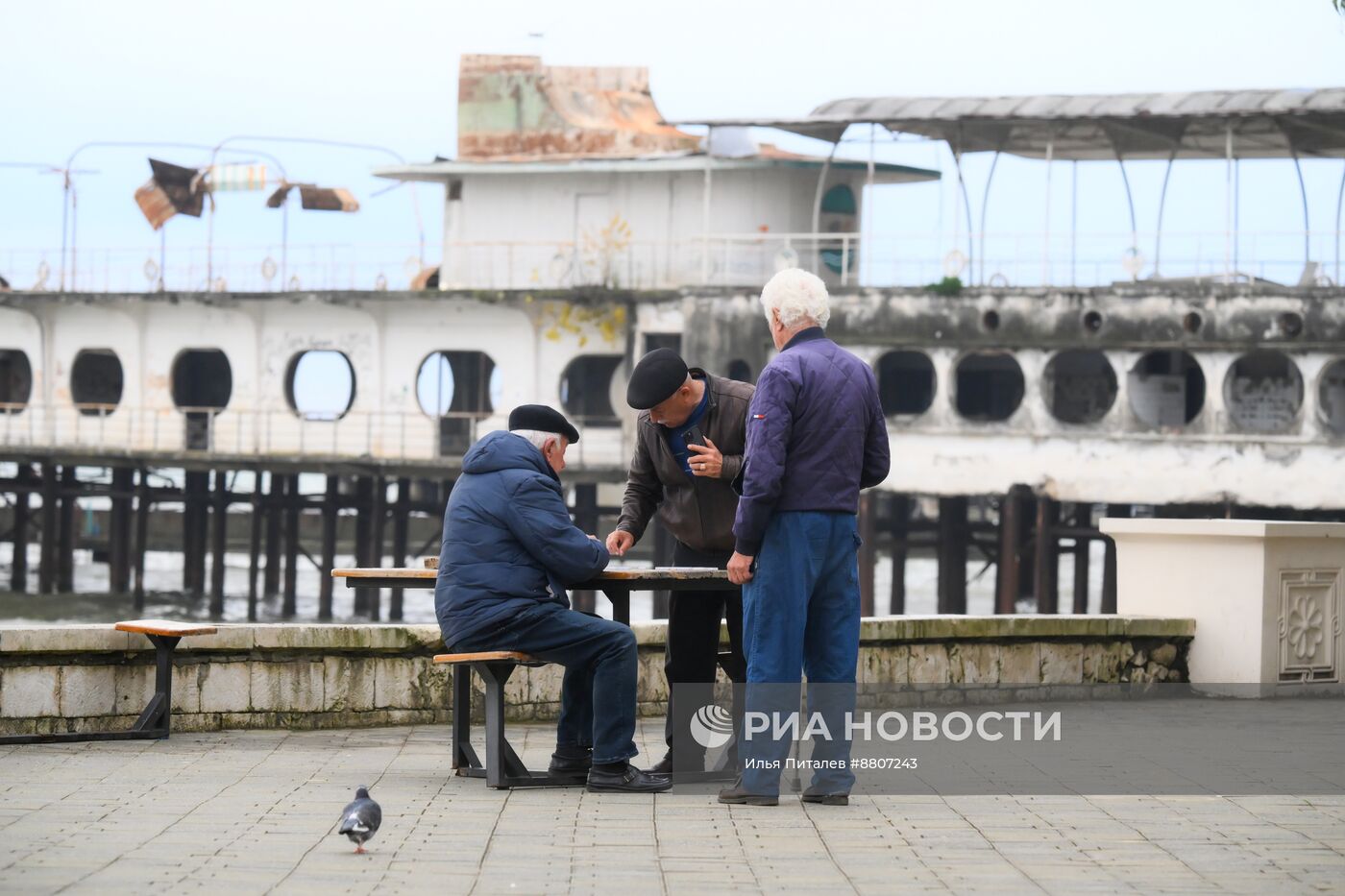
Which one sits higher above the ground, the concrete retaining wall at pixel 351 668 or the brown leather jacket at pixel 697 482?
the brown leather jacket at pixel 697 482

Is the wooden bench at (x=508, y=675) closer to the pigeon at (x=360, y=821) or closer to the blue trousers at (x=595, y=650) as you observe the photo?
the blue trousers at (x=595, y=650)

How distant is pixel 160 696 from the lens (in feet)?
27.6

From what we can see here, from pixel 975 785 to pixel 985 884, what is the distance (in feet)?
6.12

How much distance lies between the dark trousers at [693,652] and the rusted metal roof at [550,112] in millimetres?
27312

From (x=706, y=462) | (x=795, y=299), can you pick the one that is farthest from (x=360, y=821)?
(x=795, y=299)

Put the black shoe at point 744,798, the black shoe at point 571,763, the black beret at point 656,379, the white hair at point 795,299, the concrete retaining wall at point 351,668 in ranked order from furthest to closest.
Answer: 1. the concrete retaining wall at point 351,668
2. the black shoe at point 571,763
3. the black beret at point 656,379
4. the white hair at point 795,299
5. the black shoe at point 744,798

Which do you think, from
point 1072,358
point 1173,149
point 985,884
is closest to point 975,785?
point 985,884

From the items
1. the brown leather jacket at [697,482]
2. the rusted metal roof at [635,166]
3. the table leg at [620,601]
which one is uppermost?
the rusted metal roof at [635,166]

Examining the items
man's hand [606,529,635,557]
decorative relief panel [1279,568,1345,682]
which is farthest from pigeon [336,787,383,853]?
decorative relief panel [1279,568,1345,682]

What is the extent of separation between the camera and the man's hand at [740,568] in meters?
6.74

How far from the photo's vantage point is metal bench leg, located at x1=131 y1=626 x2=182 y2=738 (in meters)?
A: 8.37

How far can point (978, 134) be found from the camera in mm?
29078

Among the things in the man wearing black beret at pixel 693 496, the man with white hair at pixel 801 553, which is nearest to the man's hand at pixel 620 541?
the man wearing black beret at pixel 693 496

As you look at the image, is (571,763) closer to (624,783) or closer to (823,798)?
(624,783)
